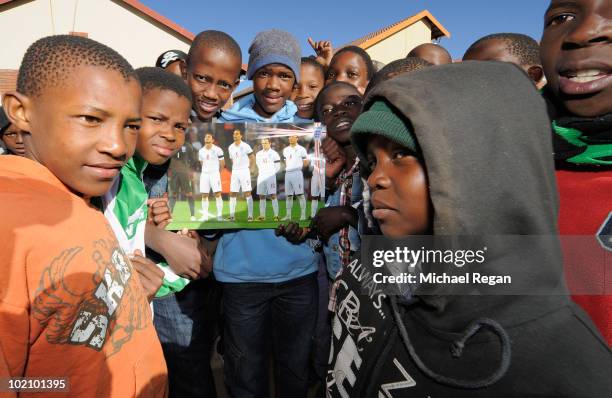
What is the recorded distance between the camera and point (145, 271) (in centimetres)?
149

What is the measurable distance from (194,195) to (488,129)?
1630 millimetres

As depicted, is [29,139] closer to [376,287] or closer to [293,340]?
[376,287]

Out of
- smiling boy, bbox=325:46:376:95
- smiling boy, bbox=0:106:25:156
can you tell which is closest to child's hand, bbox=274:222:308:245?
smiling boy, bbox=325:46:376:95

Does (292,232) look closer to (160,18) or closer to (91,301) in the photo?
(91,301)

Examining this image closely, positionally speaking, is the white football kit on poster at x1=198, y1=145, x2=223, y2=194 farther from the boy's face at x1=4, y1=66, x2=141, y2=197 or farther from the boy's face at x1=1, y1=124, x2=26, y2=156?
the boy's face at x1=1, y1=124, x2=26, y2=156

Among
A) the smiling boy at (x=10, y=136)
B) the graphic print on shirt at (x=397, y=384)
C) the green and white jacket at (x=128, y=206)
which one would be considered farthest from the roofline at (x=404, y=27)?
the graphic print on shirt at (x=397, y=384)

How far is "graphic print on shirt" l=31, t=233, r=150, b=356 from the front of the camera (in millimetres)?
857

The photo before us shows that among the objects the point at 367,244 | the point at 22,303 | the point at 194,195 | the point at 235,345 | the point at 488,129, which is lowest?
the point at 235,345

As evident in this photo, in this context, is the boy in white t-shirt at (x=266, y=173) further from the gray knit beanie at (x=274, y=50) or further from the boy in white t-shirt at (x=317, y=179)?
the gray knit beanie at (x=274, y=50)

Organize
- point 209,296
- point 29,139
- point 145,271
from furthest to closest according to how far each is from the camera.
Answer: point 209,296, point 145,271, point 29,139

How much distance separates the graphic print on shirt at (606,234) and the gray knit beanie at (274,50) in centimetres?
205

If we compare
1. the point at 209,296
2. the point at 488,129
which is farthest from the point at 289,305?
the point at 488,129

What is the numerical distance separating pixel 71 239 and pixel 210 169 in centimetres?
113

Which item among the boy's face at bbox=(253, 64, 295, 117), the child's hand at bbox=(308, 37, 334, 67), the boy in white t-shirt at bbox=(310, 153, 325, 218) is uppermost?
the child's hand at bbox=(308, 37, 334, 67)
